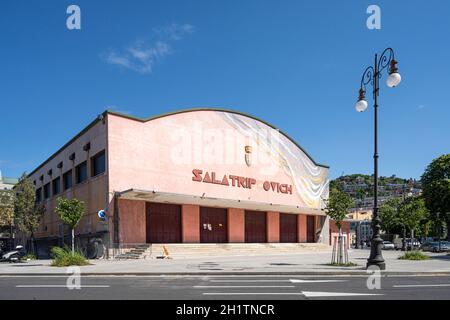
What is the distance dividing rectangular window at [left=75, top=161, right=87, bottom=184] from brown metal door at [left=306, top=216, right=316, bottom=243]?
2784 centimetres

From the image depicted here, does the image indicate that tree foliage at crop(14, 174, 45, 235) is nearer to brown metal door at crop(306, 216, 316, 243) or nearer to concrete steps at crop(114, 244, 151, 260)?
concrete steps at crop(114, 244, 151, 260)

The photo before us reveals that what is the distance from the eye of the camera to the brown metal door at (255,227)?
146 ft

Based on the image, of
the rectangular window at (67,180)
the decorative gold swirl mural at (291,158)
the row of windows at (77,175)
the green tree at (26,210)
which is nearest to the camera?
the row of windows at (77,175)

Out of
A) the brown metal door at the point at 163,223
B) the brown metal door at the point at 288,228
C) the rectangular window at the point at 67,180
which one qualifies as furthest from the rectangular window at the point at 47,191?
the brown metal door at the point at 288,228

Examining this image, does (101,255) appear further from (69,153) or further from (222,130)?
(222,130)

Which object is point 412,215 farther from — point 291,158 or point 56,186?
point 56,186

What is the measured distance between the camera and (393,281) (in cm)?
1434

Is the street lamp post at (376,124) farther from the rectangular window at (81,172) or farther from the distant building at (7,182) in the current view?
the distant building at (7,182)

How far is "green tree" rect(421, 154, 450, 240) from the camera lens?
172 ft

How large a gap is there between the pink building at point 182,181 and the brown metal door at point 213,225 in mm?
95

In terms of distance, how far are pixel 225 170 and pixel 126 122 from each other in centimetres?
1119

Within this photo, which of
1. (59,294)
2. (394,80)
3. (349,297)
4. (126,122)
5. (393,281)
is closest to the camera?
(349,297)

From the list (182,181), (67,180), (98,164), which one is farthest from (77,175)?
(182,181)

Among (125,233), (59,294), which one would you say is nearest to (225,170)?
(125,233)
